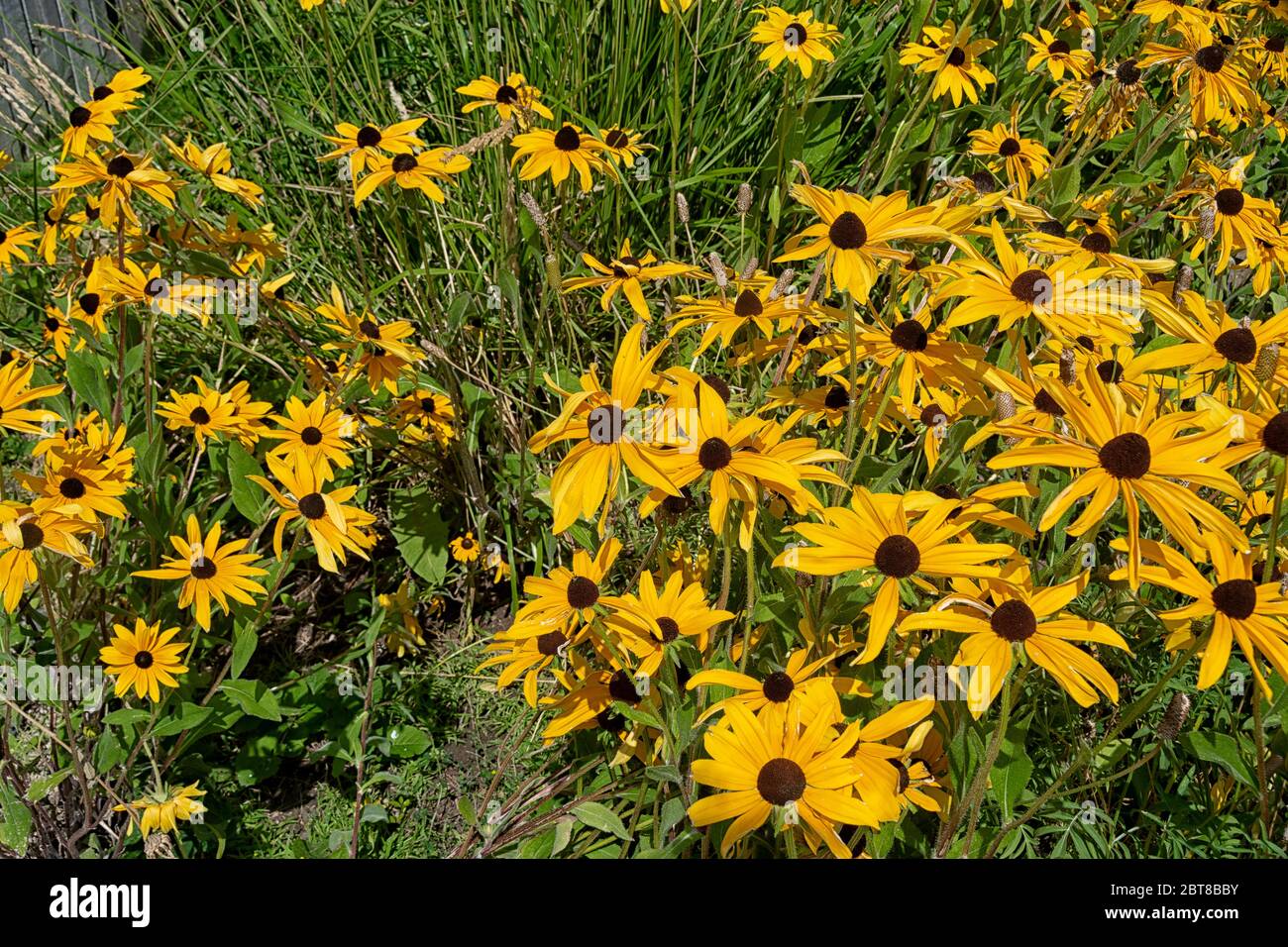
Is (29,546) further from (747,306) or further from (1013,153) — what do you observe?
(1013,153)

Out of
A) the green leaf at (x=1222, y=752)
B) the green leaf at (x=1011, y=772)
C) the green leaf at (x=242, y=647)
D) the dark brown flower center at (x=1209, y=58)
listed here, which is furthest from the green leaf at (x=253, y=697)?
the dark brown flower center at (x=1209, y=58)

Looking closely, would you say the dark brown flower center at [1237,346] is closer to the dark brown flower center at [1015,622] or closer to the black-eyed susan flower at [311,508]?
the dark brown flower center at [1015,622]

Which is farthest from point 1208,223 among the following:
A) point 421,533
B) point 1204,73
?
point 421,533

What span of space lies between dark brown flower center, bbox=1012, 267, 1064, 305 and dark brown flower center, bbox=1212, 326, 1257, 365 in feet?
0.95

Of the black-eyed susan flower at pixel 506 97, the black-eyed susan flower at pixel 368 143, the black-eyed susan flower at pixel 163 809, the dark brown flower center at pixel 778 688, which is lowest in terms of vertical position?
the black-eyed susan flower at pixel 163 809

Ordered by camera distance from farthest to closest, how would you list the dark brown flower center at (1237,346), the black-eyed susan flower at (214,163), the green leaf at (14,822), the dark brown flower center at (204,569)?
the black-eyed susan flower at (214,163) → the dark brown flower center at (204,569) → the green leaf at (14,822) → the dark brown flower center at (1237,346)

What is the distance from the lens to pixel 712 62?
9.52 feet

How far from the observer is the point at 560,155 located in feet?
6.73

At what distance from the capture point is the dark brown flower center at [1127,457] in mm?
1124

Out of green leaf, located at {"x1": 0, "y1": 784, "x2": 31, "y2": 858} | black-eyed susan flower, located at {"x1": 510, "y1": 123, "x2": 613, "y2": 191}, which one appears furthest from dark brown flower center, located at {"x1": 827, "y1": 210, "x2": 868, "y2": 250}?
green leaf, located at {"x1": 0, "y1": 784, "x2": 31, "y2": 858}

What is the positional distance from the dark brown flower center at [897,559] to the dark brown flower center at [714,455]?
0.72ft

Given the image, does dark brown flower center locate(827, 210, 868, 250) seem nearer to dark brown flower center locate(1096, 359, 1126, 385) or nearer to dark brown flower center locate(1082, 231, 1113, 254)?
dark brown flower center locate(1096, 359, 1126, 385)

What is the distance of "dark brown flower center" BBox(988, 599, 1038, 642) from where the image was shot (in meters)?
1.16

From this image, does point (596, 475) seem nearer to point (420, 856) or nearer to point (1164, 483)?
point (1164, 483)
